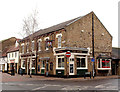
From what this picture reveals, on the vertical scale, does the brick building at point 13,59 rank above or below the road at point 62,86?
above

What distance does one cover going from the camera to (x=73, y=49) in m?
25.9

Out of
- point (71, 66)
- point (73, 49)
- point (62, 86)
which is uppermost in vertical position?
point (73, 49)

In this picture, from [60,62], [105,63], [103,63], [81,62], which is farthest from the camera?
[105,63]

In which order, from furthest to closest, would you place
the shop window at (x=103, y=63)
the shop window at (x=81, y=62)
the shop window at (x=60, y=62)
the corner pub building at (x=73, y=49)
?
the shop window at (x=103, y=63)
the shop window at (x=81, y=62)
the shop window at (x=60, y=62)
the corner pub building at (x=73, y=49)

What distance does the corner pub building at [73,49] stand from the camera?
26.1 meters

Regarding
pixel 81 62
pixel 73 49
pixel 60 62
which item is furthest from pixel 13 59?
pixel 73 49

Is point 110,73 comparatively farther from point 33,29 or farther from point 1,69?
point 1,69

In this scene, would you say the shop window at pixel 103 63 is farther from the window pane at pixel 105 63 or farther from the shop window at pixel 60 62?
the shop window at pixel 60 62

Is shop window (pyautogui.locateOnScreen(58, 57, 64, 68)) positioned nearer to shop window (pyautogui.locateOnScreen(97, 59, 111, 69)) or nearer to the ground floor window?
the ground floor window

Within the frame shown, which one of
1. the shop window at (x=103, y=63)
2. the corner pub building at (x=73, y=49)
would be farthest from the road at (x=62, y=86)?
the shop window at (x=103, y=63)

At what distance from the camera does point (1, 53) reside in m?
55.2

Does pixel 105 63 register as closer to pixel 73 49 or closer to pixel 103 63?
pixel 103 63

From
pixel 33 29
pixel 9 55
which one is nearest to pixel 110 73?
pixel 33 29

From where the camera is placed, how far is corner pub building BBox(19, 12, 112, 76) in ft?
85.6
